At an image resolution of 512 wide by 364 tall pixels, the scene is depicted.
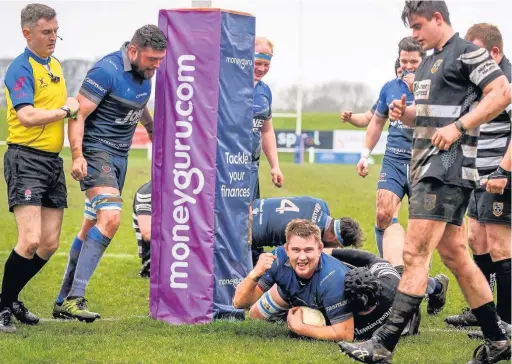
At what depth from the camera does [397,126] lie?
29.3 ft

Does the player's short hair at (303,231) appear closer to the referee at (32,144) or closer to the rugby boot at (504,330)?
the rugby boot at (504,330)

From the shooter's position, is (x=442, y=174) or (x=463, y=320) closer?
(x=442, y=174)

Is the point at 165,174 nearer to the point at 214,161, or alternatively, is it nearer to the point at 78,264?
the point at 214,161

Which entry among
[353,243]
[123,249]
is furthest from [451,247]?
[123,249]

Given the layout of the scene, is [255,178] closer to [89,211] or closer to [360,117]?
[360,117]

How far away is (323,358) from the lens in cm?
598

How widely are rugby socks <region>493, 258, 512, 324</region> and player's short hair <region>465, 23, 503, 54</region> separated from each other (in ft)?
5.23

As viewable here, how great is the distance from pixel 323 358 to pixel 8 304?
261 centimetres

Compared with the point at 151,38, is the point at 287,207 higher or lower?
lower

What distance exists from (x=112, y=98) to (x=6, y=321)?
1.90 m

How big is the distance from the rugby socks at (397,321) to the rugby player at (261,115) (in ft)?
10.7

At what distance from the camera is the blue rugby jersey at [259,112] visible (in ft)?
30.2

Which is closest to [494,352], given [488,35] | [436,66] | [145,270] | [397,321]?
[397,321]

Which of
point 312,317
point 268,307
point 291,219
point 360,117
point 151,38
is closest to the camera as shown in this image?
point 312,317
